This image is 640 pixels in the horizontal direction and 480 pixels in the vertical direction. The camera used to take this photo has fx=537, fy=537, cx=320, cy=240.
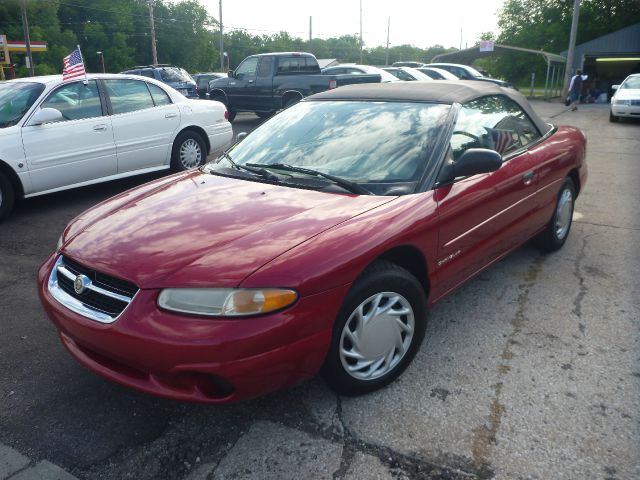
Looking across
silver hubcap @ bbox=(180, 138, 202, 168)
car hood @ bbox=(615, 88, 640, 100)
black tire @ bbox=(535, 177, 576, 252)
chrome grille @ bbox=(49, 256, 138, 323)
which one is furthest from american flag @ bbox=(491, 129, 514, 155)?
car hood @ bbox=(615, 88, 640, 100)

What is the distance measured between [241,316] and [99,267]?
2.44ft

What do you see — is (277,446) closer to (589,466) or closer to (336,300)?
(336,300)

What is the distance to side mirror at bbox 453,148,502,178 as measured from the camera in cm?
296

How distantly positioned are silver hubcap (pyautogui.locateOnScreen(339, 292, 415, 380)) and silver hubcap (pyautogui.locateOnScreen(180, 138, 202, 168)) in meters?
5.49

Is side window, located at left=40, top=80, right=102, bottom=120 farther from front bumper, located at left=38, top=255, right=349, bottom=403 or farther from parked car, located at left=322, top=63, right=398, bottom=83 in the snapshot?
parked car, located at left=322, top=63, right=398, bottom=83

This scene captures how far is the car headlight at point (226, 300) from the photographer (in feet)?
6.98

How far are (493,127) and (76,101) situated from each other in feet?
15.8

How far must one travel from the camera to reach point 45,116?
568 cm

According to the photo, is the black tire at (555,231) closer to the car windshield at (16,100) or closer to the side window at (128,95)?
the side window at (128,95)

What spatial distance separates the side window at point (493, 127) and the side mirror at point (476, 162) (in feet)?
0.75

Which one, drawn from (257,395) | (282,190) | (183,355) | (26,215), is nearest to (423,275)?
(282,190)

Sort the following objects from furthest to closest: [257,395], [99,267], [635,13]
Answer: [635,13] → [99,267] → [257,395]

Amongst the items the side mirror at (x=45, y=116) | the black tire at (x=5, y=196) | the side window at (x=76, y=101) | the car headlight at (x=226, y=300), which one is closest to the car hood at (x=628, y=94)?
the side window at (x=76, y=101)

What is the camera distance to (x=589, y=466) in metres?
2.18
